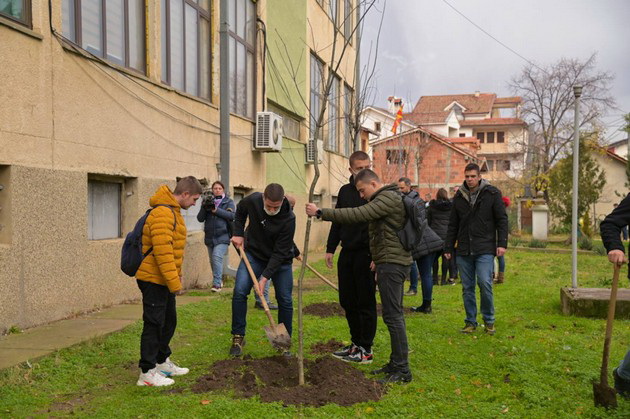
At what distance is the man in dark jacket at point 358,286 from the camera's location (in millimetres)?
5977

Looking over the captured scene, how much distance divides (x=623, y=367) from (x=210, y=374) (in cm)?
339

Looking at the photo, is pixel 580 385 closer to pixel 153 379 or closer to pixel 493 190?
pixel 493 190

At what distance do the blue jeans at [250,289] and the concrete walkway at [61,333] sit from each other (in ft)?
5.56

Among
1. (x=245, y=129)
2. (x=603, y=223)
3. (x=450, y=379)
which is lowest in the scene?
(x=450, y=379)

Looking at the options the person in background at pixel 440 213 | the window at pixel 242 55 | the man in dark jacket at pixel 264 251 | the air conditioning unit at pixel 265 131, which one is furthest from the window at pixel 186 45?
the man in dark jacket at pixel 264 251

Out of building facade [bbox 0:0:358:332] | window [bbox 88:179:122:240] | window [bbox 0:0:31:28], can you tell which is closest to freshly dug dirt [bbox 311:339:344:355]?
building facade [bbox 0:0:358:332]

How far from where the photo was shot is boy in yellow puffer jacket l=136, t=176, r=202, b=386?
4.96m

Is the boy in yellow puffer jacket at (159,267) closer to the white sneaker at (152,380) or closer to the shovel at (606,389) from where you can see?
the white sneaker at (152,380)

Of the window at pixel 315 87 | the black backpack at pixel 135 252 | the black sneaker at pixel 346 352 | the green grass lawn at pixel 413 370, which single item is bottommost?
the green grass lawn at pixel 413 370

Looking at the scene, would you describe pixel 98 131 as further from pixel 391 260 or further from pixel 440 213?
pixel 440 213

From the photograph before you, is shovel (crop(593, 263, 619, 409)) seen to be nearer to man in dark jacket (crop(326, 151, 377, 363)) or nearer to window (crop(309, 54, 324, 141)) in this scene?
man in dark jacket (crop(326, 151, 377, 363))

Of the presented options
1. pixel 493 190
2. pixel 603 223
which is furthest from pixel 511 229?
pixel 603 223

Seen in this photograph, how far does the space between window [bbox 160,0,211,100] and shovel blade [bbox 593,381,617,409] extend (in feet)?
27.6

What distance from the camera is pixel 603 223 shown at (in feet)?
15.8
